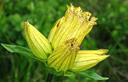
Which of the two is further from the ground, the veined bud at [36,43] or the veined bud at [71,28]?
the veined bud at [71,28]

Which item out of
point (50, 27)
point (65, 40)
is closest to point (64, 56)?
point (65, 40)

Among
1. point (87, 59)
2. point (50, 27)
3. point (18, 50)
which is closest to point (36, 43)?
point (18, 50)

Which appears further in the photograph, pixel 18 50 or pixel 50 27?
pixel 50 27

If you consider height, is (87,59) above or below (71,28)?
below

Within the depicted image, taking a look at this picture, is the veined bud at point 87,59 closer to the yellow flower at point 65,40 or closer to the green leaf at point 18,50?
the yellow flower at point 65,40

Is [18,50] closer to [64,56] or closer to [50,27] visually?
[64,56]

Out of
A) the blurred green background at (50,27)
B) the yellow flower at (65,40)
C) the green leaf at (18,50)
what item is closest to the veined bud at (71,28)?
the yellow flower at (65,40)
